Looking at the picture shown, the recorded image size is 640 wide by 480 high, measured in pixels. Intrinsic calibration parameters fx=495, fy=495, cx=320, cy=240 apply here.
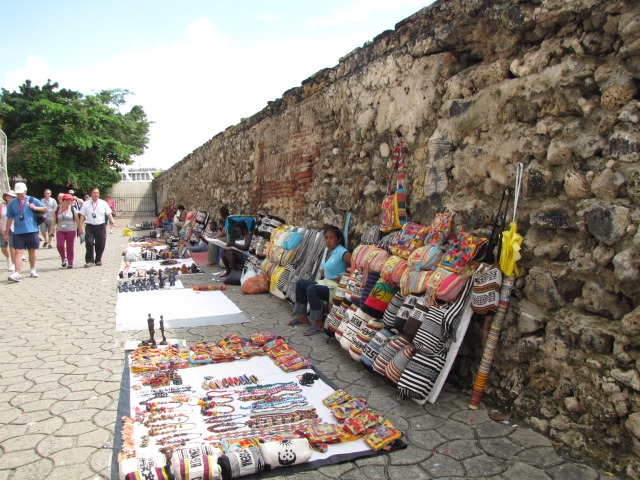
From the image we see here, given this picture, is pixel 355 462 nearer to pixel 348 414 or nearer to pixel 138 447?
pixel 348 414

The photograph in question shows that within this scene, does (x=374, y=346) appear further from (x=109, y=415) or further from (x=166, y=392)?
(x=109, y=415)

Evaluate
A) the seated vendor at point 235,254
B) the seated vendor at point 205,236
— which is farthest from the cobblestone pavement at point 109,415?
the seated vendor at point 205,236

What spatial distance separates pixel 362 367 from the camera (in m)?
4.13

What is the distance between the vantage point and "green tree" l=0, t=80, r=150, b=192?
71.2 feet

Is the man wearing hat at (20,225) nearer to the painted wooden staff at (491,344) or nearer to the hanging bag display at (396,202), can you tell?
the hanging bag display at (396,202)

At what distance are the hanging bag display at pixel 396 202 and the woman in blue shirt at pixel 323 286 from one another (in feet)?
2.65

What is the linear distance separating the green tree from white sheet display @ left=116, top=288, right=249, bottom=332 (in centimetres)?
1619

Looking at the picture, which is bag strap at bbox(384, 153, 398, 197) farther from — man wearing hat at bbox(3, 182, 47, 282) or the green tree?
the green tree

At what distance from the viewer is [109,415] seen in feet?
10.7

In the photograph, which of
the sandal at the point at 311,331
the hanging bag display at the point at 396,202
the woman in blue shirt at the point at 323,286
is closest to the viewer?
the hanging bag display at the point at 396,202

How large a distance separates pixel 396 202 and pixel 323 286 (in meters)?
1.33

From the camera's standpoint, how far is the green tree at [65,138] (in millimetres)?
21688

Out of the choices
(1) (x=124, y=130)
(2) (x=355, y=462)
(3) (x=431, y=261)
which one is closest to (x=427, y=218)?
(3) (x=431, y=261)

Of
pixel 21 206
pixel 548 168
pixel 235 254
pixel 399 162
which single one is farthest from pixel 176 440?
pixel 21 206
